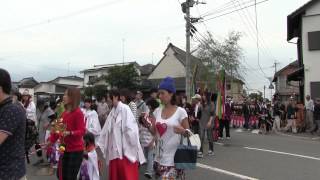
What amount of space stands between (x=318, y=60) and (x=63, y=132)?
23.4 m

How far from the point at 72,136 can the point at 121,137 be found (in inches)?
28.9

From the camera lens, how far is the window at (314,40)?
90.0 ft

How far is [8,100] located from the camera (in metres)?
3.98

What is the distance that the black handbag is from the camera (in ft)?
19.9

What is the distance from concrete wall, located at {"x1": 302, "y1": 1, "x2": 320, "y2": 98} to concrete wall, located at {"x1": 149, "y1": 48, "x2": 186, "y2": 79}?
29.0 m

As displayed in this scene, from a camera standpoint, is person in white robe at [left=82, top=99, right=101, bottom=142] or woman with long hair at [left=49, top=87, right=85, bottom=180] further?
person in white robe at [left=82, top=99, right=101, bottom=142]

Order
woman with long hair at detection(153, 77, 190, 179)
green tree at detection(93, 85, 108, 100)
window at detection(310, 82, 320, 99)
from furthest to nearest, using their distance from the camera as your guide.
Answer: window at detection(310, 82, 320, 99) < green tree at detection(93, 85, 108, 100) < woman with long hair at detection(153, 77, 190, 179)

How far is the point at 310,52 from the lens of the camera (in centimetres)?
2783

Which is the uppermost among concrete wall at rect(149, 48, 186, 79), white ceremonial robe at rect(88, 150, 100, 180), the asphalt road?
concrete wall at rect(149, 48, 186, 79)

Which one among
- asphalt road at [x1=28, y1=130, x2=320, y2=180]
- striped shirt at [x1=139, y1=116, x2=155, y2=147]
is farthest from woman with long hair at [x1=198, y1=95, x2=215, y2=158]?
striped shirt at [x1=139, y1=116, x2=155, y2=147]

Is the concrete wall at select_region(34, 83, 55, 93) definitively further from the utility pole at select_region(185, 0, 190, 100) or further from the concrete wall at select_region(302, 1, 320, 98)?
the concrete wall at select_region(302, 1, 320, 98)

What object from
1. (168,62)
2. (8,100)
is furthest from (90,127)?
(168,62)

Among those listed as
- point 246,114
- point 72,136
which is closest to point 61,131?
point 72,136

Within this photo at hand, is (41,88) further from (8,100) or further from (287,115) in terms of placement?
(8,100)
